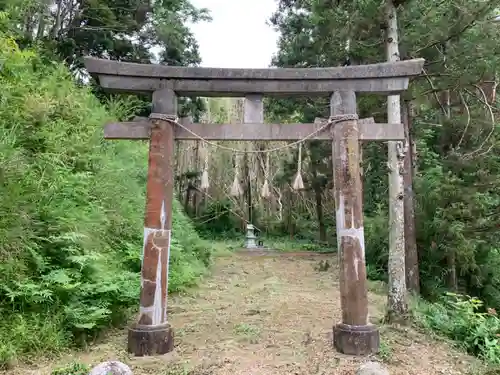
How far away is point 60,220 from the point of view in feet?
18.6

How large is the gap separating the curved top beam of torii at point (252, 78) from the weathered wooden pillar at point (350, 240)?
255 mm

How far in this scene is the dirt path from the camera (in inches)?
184

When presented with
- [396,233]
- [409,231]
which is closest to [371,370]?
[396,233]

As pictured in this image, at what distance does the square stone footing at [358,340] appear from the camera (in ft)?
16.1

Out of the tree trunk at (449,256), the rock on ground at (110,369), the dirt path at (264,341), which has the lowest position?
the dirt path at (264,341)

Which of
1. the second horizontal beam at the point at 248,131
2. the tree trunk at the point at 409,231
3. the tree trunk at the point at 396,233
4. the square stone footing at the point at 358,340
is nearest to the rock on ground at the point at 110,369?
the square stone footing at the point at 358,340

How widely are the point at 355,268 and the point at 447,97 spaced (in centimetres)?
658

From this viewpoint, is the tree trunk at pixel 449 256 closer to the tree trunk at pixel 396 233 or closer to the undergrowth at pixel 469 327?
the undergrowth at pixel 469 327

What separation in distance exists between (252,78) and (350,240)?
95.7 inches

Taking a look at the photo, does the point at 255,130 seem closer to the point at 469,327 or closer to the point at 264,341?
the point at 264,341

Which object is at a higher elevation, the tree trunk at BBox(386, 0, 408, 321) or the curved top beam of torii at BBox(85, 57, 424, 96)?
the curved top beam of torii at BBox(85, 57, 424, 96)

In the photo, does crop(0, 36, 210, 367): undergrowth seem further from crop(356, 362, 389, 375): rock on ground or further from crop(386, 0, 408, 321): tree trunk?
crop(386, 0, 408, 321): tree trunk

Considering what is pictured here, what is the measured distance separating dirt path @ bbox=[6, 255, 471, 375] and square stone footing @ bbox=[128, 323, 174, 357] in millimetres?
109

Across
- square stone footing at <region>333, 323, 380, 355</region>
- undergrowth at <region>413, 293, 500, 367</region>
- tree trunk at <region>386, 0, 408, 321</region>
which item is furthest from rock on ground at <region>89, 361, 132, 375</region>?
undergrowth at <region>413, 293, 500, 367</region>
